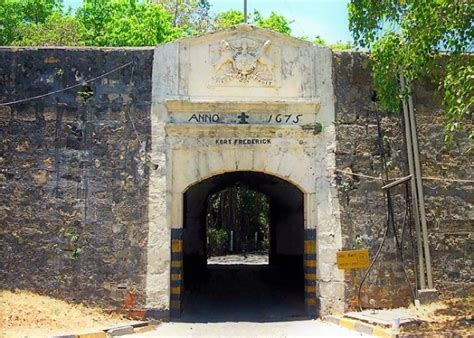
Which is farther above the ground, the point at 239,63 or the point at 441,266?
the point at 239,63

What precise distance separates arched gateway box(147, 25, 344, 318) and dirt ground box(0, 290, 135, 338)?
1233 mm

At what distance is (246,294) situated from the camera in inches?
458

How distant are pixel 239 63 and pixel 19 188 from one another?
147 inches

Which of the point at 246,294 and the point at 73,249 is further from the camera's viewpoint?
the point at 246,294

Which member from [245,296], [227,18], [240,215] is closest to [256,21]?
[227,18]

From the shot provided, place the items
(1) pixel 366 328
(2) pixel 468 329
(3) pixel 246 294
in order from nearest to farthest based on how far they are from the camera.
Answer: (2) pixel 468 329 < (1) pixel 366 328 < (3) pixel 246 294

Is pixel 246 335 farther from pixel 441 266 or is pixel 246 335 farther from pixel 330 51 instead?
pixel 330 51

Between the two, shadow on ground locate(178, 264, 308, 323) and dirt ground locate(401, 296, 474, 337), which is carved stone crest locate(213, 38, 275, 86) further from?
dirt ground locate(401, 296, 474, 337)

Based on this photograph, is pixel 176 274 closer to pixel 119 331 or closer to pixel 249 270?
pixel 119 331

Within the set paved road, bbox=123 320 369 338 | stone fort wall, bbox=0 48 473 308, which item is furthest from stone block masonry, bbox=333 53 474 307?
paved road, bbox=123 320 369 338

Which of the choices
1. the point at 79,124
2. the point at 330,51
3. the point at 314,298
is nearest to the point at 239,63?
the point at 330,51

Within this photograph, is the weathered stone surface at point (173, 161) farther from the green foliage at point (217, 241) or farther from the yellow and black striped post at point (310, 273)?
the green foliage at point (217, 241)

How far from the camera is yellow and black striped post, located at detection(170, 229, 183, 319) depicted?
8875mm

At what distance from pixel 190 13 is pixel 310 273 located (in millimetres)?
16361
